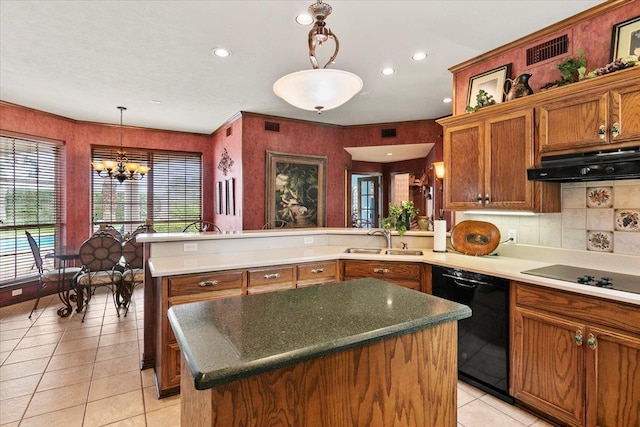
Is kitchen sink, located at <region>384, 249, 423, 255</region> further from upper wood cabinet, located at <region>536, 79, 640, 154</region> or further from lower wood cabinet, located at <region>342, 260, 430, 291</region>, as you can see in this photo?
upper wood cabinet, located at <region>536, 79, 640, 154</region>

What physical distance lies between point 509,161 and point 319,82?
185 cm

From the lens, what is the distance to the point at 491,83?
3.04 metres

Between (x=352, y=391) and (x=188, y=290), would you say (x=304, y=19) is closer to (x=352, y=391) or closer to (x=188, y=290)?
(x=188, y=290)

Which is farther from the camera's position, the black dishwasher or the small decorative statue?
the small decorative statue

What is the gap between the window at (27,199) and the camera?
15.4ft

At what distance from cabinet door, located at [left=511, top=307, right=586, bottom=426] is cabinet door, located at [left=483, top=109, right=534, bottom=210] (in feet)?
2.93

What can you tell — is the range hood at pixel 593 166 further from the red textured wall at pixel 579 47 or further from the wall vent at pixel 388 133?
the wall vent at pixel 388 133

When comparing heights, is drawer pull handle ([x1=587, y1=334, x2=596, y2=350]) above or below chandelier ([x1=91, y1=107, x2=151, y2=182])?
below

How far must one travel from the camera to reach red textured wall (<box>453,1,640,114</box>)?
2.34 metres

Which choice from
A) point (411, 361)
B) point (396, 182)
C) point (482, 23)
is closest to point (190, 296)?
point (411, 361)

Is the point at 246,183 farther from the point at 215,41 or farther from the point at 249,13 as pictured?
the point at 249,13

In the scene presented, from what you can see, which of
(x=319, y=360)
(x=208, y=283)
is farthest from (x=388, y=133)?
(x=319, y=360)

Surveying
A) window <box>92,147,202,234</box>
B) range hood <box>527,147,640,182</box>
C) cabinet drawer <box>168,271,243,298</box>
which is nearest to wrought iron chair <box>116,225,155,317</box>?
cabinet drawer <box>168,271,243,298</box>

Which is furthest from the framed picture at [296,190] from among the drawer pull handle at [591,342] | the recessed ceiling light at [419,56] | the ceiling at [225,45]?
the drawer pull handle at [591,342]
